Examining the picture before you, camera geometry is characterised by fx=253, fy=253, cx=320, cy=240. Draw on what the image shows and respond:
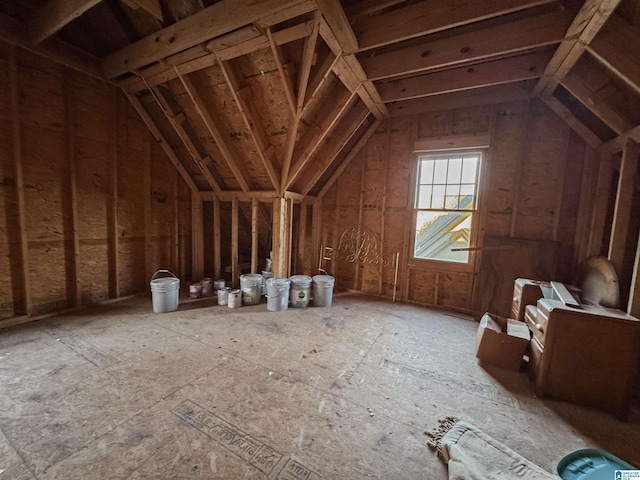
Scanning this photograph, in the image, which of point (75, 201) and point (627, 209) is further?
point (75, 201)

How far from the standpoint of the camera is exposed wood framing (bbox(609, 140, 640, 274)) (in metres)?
2.23

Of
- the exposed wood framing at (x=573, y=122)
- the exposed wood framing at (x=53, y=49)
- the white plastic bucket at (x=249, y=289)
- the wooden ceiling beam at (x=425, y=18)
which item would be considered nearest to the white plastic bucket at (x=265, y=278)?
the white plastic bucket at (x=249, y=289)

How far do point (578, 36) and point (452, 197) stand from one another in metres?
1.97

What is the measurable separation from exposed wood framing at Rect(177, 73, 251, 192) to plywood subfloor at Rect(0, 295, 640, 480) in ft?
7.01

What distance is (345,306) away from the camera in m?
3.70

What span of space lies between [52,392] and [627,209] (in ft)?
15.7

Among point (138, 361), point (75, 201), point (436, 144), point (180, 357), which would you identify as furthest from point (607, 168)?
point (75, 201)

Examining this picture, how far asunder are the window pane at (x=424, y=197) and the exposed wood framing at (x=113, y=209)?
4319 millimetres

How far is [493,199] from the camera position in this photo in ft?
11.0

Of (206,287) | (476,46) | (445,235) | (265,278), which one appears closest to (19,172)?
(206,287)

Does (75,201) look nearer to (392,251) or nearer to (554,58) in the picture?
(392,251)

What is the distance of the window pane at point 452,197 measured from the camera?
3.61 metres

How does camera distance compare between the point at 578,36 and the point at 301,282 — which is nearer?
the point at 578,36

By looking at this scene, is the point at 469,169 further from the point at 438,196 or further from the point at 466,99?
the point at 466,99
